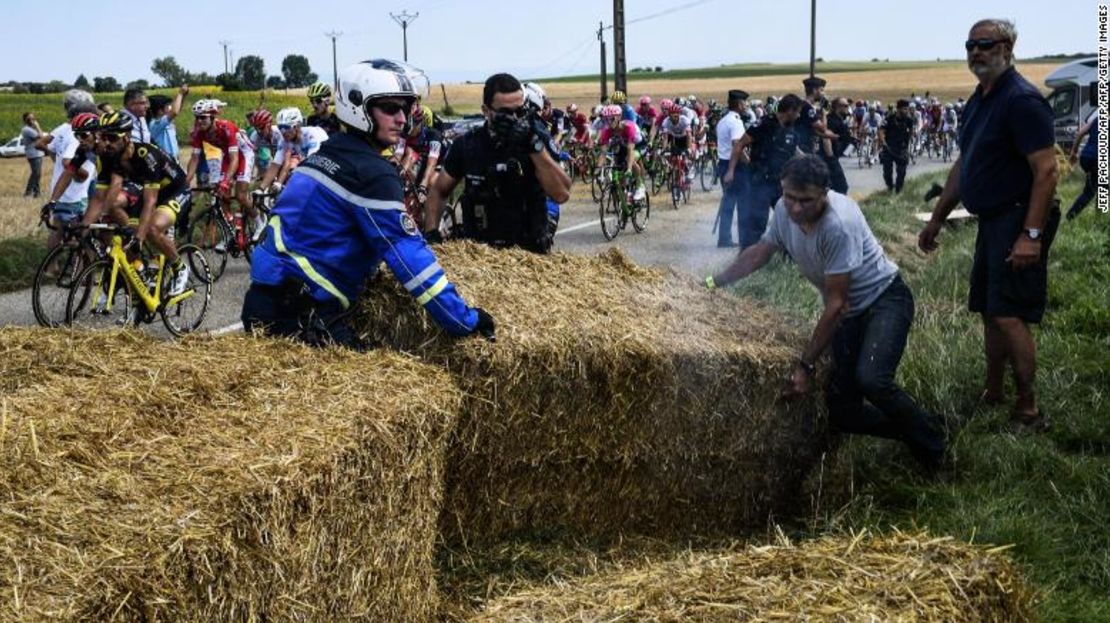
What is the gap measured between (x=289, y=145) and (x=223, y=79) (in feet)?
244

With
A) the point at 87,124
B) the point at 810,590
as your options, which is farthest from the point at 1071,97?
the point at 810,590

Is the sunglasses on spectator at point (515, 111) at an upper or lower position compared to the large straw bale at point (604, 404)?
upper

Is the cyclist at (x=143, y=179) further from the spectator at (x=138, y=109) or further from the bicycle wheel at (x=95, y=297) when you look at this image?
the spectator at (x=138, y=109)

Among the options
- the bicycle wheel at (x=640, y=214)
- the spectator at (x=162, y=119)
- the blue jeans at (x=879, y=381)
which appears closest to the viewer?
the blue jeans at (x=879, y=381)

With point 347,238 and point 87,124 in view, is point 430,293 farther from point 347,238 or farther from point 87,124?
point 87,124

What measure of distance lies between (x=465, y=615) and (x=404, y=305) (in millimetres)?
1230

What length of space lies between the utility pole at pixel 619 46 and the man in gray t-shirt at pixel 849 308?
28.8 meters

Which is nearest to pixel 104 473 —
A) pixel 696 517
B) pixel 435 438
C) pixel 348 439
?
pixel 348 439

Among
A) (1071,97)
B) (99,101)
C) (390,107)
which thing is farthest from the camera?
(99,101)

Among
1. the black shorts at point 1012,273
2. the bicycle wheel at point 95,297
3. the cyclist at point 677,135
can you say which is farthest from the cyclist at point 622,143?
the black shorts at point 1012,273

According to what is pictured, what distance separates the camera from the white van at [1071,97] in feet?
123

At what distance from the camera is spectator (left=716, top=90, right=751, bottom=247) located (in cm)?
1398

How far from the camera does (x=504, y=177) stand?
7.29 m

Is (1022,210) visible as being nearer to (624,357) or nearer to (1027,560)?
(1027,560)
